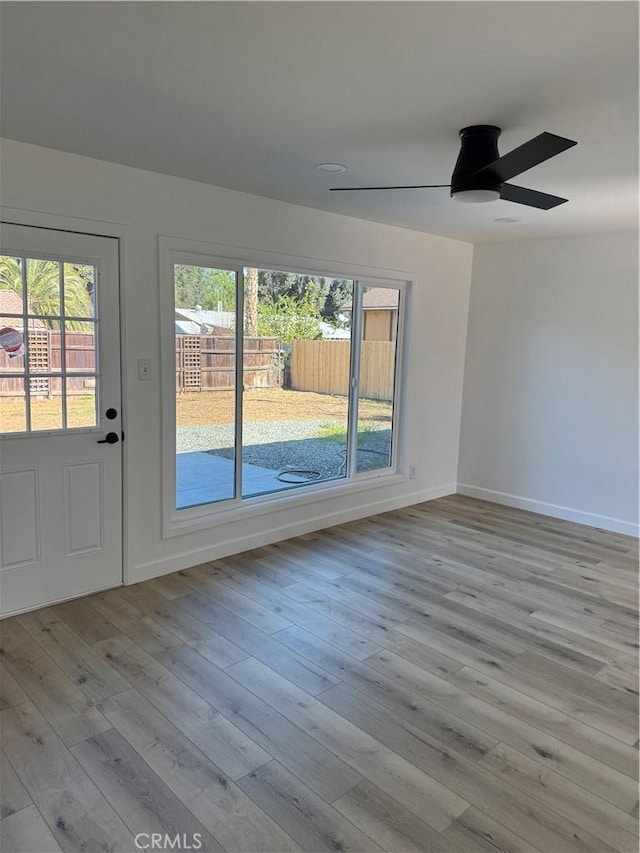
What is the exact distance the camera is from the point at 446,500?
5.69m

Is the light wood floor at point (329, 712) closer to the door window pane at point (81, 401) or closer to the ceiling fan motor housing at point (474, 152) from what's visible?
the door window pane at point (81, 401)

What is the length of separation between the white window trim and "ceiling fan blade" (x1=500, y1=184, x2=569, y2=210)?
1.82 m

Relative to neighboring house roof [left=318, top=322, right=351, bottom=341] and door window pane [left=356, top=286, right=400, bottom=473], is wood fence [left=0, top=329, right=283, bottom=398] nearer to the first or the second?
neighboring house roof [left=318, top=322, right=351, bottom=341]

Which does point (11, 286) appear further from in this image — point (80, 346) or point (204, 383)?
point (204, 383)

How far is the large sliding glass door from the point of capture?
3.83 meters

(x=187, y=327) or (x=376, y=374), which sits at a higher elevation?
(x=187, y=327)

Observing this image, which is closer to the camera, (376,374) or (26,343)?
(26,343)

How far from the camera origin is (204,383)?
3.87m

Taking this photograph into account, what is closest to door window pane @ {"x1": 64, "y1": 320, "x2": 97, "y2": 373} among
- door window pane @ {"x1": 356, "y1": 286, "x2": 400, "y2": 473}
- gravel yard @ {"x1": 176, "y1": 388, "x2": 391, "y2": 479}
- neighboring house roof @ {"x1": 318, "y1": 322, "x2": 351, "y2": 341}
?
gravel yard @ {"x1": 176, "y1": 388, "x2": 391, "y2": 479}

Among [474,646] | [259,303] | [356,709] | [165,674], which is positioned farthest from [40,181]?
[474,646]

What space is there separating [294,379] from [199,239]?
1.53 meters

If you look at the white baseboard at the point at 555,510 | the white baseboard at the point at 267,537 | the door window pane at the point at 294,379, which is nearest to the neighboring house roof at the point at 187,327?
the door window pane at the point at 294,379

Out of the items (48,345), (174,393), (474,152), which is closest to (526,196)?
(474,152)

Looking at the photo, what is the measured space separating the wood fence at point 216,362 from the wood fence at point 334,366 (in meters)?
0.40
